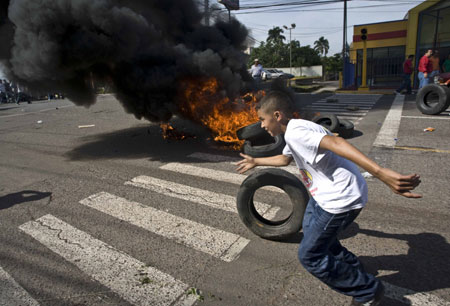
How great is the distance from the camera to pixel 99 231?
3777 mm

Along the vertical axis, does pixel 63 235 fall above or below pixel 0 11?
below

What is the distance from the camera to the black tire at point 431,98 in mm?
9586

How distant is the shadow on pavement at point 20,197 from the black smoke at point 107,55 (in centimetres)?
306

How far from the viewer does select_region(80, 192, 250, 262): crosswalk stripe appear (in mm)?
3283

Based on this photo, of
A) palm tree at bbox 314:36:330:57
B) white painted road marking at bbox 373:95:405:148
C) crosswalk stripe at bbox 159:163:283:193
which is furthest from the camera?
palm tree at bbox 314:36:330:57

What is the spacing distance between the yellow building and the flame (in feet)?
50.2

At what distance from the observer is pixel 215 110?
7.68 meters

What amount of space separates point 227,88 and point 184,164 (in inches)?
115

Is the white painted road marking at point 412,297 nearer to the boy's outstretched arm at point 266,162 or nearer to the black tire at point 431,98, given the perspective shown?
the boy's outstretched arm at point 266,162

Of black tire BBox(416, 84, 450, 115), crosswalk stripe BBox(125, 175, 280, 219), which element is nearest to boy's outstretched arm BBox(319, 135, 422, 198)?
crosswalk stripe BBox(125, 175, 280, 219)

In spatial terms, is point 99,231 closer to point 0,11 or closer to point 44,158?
point 44,158

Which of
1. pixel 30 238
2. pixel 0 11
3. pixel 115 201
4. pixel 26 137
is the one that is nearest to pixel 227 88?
pixel 115 201

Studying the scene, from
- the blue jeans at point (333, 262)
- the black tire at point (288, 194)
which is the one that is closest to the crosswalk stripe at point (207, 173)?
the black tire at point (288, 194)

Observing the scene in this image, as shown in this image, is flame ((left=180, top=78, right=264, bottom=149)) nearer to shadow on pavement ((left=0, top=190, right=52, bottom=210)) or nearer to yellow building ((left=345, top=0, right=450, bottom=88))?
shadow on pavement ((left=0, top=190, right=52, bottom=210))
